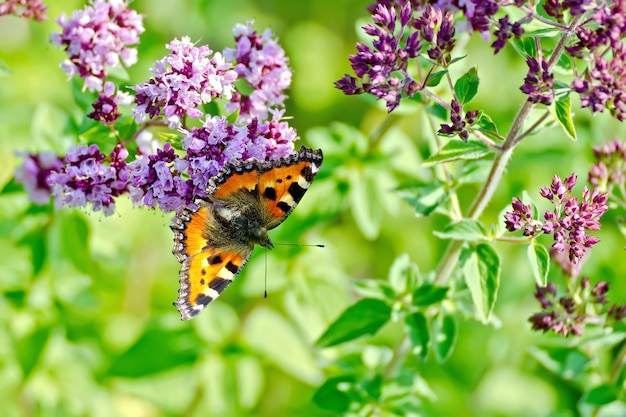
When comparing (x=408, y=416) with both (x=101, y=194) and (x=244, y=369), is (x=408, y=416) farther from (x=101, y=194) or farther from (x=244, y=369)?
(x=101, y=194)

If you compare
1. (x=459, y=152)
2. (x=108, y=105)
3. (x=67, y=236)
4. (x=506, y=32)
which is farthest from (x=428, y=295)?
(x=67, y=236)

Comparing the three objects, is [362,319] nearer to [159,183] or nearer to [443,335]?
[443,335]

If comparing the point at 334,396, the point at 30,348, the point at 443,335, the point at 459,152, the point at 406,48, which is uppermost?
the point at 406,48

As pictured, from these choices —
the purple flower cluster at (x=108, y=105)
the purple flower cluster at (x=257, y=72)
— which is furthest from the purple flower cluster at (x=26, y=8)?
the purple flower cluster at (x=257, y=72)

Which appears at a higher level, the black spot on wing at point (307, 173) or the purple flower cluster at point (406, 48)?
the purple flower cluster at point (406, 48)

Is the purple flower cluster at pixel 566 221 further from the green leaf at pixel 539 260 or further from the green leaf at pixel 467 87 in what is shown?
the green leaf at pixel 467 87
